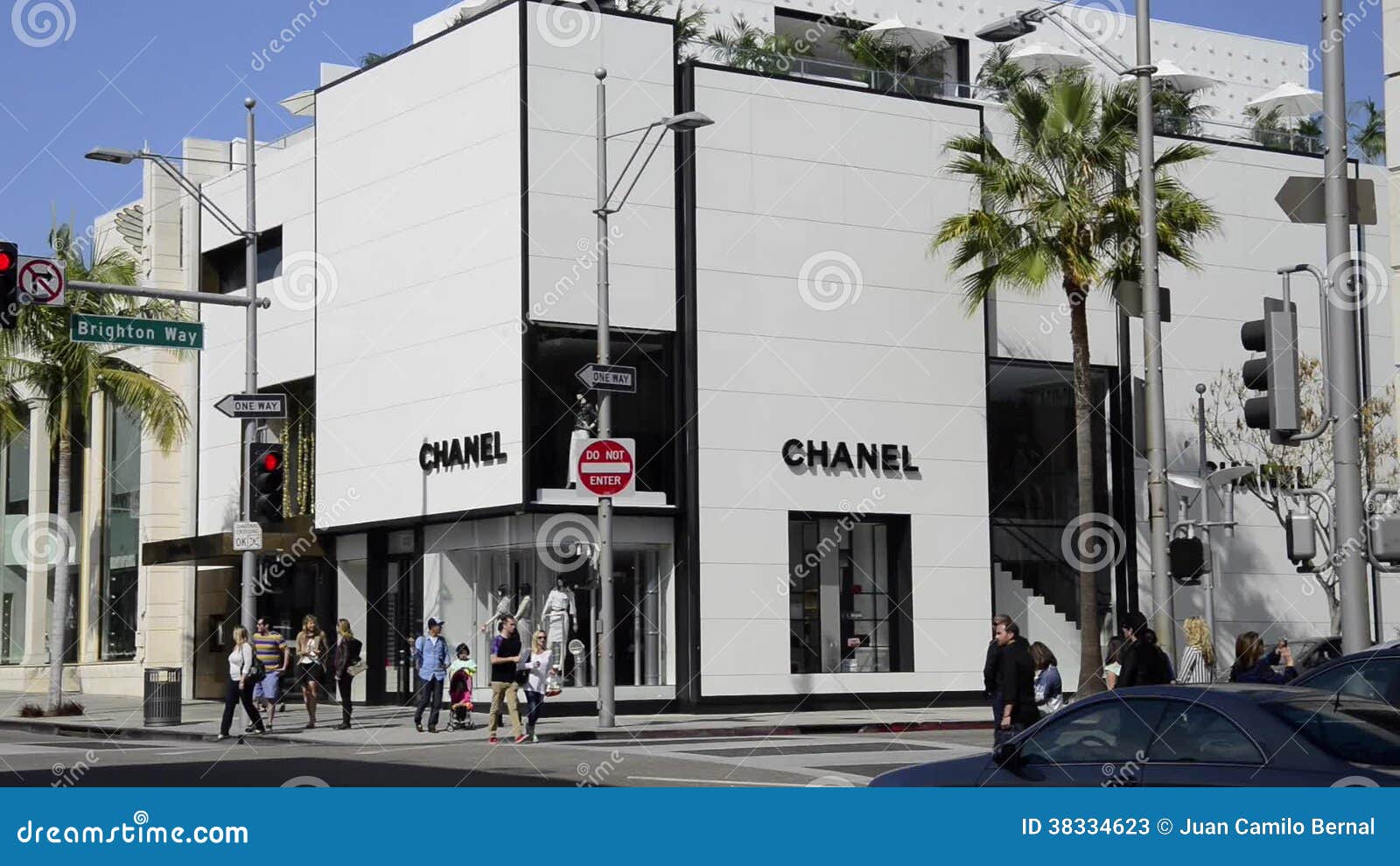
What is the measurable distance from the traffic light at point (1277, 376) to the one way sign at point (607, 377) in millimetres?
11800

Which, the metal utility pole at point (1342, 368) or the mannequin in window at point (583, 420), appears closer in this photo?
the metal utility pole at point (1342, 368)

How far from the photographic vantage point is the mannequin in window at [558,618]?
2962 centimetres

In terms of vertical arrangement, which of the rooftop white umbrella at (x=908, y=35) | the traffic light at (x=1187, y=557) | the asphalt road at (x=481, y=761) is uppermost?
the rooftop white umbrella at (x=908, y=35)

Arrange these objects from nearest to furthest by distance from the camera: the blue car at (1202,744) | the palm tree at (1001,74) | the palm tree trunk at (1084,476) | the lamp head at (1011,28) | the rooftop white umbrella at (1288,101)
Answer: the blue car at (1202,744) < the lamp head at (1011,28) < the palm tree trunk at (1084,476) < the palm tree at (1001,74) < the rooftop white umbrella at (1288,101)

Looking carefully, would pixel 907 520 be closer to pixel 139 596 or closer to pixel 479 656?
pixel 479 656

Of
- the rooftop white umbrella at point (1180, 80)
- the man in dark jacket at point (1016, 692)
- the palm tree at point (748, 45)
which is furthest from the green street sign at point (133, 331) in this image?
the rooftop white umbrella at point (1180, 80)

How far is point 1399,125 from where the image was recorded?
1570 centimetres

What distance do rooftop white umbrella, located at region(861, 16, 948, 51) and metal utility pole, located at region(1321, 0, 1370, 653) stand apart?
35940mm

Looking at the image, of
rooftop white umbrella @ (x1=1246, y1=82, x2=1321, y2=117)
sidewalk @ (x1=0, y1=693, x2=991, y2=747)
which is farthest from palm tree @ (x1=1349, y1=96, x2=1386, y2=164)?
sidewalk @ (x1=0, y1=693, x2=991, y2=747)

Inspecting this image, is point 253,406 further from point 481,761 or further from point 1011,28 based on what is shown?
point 1011,28

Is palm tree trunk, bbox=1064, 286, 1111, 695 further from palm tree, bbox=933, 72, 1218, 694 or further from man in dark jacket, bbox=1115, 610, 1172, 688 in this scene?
man in dark jacket, bbox=1115, 610, 1172, 688

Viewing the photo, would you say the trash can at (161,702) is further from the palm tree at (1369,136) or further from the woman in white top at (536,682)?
the palm tree at (1369,136)

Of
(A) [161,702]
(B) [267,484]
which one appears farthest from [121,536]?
(B) [267,484]

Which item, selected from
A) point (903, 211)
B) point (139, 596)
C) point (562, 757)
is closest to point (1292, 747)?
point (562, 757)
